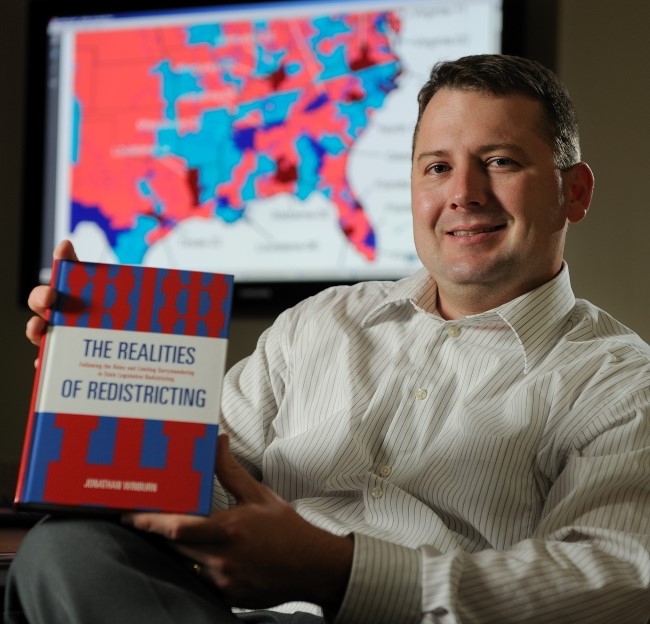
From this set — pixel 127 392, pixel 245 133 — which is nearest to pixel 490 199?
pixel 127 392

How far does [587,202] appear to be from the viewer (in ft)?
5.50

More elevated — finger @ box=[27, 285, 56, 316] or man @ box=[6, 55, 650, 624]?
finger @ box=[27, 285, 56, 316]

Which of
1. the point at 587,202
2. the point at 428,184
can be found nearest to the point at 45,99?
the point at 428,184

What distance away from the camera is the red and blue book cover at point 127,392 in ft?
3.41

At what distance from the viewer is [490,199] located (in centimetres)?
155

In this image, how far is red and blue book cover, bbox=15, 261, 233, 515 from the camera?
1.04 m

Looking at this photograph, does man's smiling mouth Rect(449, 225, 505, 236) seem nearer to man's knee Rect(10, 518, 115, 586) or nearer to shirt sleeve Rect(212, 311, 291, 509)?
shirt sleeve Rect(212, 311, 291, 509)

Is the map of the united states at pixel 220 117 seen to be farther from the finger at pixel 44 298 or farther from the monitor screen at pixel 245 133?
the finger at pixel 44 298

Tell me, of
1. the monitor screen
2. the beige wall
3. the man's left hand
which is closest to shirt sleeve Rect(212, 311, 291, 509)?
the man's left hand

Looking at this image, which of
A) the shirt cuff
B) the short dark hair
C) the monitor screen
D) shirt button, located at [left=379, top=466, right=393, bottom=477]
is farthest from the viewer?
the monitor screen

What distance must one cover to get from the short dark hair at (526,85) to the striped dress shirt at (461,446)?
22cm

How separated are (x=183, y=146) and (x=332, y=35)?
1.56ft

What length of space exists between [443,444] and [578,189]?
0.53 m

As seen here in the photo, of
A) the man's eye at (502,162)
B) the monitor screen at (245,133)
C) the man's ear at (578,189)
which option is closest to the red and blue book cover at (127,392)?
the man's eye at (502,162)
